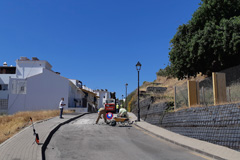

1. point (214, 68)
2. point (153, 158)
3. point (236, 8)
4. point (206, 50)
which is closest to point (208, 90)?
point (153, 158)

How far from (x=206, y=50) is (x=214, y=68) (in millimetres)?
3298

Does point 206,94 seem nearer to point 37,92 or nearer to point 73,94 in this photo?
point 37,92

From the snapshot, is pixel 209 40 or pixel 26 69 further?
pixel 26 69

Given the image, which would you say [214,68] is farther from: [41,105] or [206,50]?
[41,105]

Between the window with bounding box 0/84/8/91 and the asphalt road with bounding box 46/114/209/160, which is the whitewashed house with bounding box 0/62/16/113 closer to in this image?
the window with bounding box 0/84/8/91

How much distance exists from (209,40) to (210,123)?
32.9 ft

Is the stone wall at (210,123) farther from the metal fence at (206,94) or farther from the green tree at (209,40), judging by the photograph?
the green tree at (209,40)

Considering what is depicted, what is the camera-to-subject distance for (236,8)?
20953 mm

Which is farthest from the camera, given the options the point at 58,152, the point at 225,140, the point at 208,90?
the point at 208,90

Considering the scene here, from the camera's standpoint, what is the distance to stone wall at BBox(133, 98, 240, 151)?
30.0 feet

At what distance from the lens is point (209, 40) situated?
1886cm

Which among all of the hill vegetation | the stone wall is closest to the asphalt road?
the stone wall

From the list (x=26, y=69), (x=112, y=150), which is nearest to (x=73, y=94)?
(x=26, y=69)

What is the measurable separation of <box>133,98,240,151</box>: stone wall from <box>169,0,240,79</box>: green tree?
719cm
